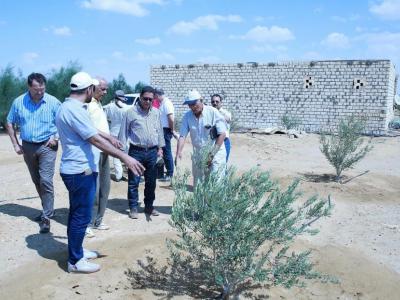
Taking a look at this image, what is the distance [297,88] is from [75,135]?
18.5m

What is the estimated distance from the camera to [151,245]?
4.39m

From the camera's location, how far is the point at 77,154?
3559 millimetres

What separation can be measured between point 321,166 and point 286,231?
734 cm

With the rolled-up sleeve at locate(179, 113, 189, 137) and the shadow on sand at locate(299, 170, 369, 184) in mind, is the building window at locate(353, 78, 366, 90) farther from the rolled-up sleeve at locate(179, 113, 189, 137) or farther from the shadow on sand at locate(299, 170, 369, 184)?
the rolled-up sleeve at locate(179, 113, 189, 137)

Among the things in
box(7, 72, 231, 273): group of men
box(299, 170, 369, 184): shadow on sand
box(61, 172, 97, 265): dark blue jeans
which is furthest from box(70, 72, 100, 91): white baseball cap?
box(299, 170, 369, 184): shadow on sand

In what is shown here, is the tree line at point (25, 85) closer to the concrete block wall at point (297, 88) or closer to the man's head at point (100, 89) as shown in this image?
the concrete block wall at point (297, 88)

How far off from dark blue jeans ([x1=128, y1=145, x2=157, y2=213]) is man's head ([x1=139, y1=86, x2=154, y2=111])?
53 centimetres

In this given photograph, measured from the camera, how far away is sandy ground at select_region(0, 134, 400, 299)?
11.6 ft

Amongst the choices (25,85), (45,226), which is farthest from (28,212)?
(25,85)

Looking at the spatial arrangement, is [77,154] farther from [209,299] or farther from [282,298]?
[282,298]

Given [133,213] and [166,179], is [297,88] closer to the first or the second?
[166,179]

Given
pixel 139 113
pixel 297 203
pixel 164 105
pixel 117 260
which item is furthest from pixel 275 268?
pixel 164 105

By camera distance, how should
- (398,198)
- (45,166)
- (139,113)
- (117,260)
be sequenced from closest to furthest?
(117,260)
(45,166)
(139,113)
(398,198)

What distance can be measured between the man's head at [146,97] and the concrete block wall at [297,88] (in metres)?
16.1
